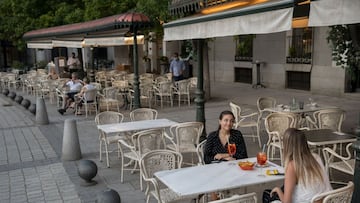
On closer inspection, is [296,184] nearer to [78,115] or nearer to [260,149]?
[260,149]

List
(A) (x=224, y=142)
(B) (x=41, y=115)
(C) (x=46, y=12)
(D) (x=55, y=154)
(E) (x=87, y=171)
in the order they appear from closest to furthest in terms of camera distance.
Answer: (A) (x=224, y=142) < (E) (x=87, y=171) < (D) (x=55, y=154) < (B) (x=41, y=115) < (C) (x=46, y=12)

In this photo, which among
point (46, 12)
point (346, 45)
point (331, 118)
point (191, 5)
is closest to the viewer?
point (331, 118)

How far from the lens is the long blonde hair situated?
3.58 metres

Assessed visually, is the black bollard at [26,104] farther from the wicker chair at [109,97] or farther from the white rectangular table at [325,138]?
the white rectangular table at [325,138]

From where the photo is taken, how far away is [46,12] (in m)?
25.3

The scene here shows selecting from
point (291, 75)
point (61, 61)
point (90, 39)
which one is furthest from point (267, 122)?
point (61, 61)

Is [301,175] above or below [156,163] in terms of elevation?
above

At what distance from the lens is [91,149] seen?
335 inches

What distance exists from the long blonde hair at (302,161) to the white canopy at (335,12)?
1.22 meters

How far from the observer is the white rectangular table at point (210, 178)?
3.85 metres

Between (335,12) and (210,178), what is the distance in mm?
2097

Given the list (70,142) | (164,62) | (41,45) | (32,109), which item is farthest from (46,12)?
(70,142)

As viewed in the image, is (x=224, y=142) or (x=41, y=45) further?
(x=41, y=45)

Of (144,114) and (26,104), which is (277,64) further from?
(144,114)
